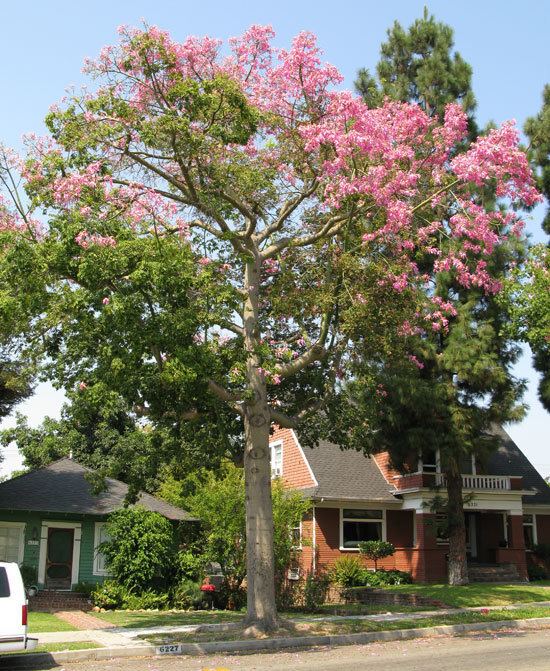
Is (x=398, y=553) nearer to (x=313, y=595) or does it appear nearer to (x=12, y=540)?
(x=313, y=595)

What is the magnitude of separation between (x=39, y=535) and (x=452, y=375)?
1488cm

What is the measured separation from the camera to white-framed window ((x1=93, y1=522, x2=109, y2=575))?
2456 cm

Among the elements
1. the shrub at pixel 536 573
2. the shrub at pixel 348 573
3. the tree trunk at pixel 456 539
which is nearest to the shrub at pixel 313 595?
the shrub at pixel 348 573

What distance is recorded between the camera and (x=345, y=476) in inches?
1151

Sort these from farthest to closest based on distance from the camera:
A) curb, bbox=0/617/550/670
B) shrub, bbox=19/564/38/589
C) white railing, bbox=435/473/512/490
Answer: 1. white railing, bbox=435/473/512/490
2. shrub, bbox=19/564/38/589
3. curb, bbox=0/617/550/670

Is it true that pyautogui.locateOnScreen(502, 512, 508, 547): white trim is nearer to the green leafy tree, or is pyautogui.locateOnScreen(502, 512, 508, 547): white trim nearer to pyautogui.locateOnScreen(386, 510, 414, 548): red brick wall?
pyautogui.locateOnScreen(386, 510, 414, 548): red brick wall

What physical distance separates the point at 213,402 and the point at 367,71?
17.6 metres

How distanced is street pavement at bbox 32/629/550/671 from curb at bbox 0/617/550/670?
410 mm

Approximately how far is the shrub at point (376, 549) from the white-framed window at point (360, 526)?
1509mm

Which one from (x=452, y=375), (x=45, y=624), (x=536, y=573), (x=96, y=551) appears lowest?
(x=45, y=624)

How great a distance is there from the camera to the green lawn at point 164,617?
59.0ft

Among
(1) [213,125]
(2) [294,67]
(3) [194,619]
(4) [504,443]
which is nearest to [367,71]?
(2) [294,67]

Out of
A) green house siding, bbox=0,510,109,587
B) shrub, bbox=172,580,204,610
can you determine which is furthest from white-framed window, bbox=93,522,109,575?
shrub, bbox=172,580,204,610

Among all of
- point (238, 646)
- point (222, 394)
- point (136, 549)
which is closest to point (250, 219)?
point (222, 394)
